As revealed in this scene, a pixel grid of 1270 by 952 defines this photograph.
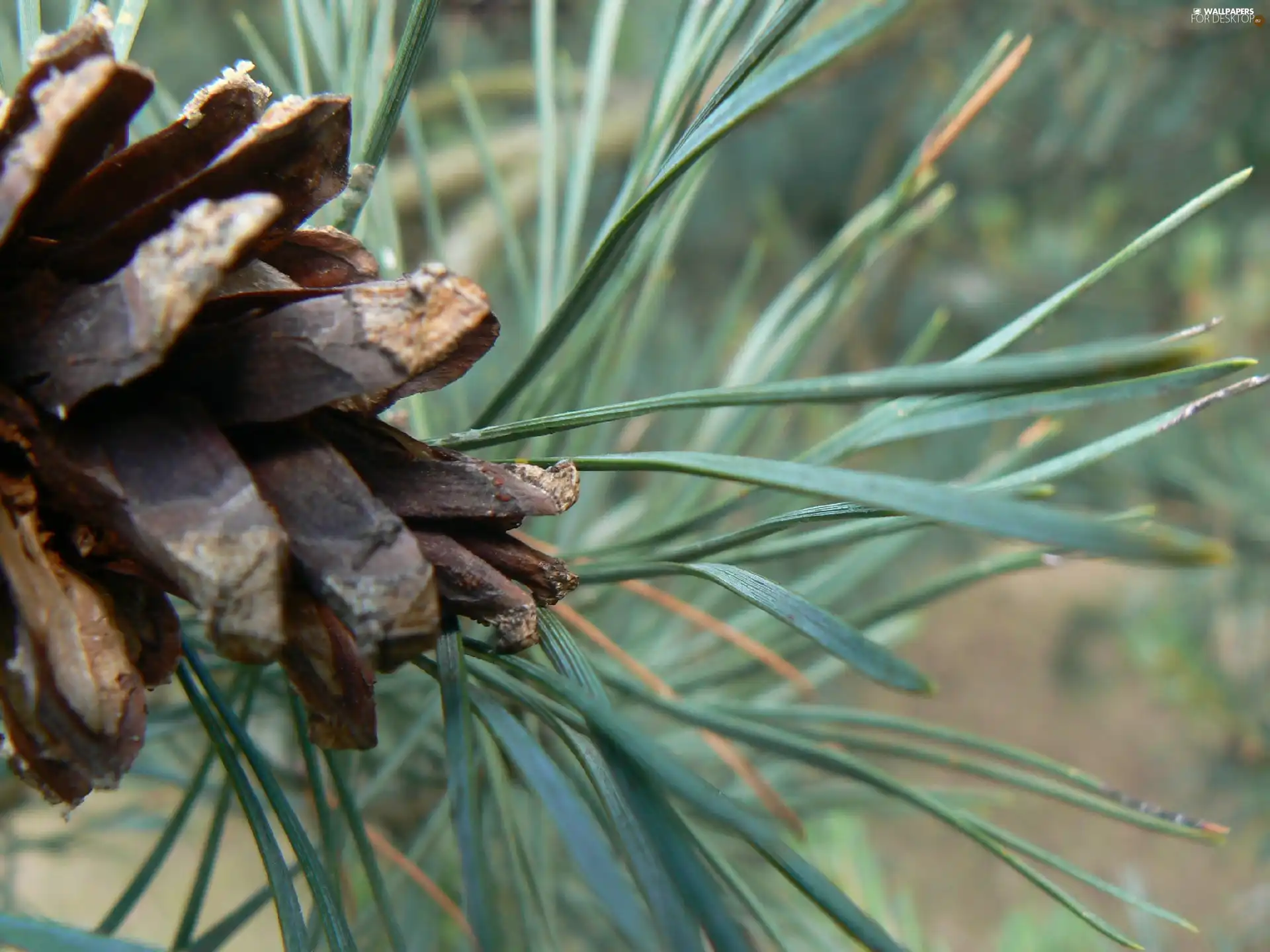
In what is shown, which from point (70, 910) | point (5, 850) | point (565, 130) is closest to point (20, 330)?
point (5, 850)

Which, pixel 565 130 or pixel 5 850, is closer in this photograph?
pixel 5 850

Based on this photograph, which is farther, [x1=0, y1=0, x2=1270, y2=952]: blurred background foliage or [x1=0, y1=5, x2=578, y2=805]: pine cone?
[x1=0, y1=0, x2=1270, y2=952]: blurred background foliage

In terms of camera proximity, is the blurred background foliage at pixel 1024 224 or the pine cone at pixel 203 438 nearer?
the pine cone at pixel 203 438

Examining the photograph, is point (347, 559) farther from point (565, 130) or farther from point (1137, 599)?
point (1137, 599)

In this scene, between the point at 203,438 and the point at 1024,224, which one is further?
the point at 1024,224
